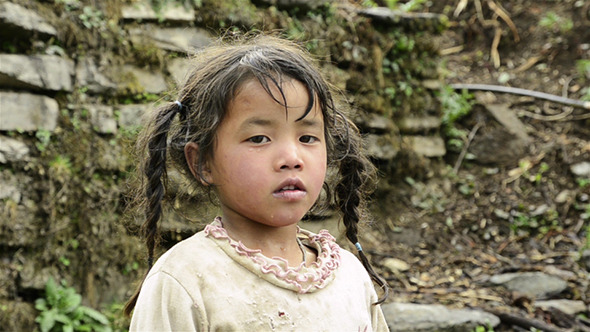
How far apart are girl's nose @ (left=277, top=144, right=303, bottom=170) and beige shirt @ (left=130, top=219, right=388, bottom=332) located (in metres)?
0.27

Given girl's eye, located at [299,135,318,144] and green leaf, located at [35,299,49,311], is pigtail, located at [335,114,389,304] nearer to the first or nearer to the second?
girl's eye, located at [299,135,318,144]

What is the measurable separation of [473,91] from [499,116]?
0.54 meters

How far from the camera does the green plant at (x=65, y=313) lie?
12.5 feet

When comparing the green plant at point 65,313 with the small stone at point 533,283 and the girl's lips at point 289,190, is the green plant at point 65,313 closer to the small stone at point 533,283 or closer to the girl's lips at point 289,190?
the girl's lips at point 289,190

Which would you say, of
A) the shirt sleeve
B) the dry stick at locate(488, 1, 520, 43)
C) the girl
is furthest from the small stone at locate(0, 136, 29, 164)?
the dry stick at locate(488, 1, 520, 43)

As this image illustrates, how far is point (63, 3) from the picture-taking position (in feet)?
13.8

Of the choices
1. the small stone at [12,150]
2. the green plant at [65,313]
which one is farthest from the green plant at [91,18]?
the green plant at [65,313]

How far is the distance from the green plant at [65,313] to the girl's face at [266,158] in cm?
243

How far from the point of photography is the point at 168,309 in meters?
1.69

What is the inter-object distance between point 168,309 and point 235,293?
0.62 ft

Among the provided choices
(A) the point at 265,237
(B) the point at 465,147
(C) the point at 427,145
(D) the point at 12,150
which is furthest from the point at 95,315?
(B) the point at 465,147

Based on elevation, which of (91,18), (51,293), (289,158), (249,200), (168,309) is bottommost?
(51,293)

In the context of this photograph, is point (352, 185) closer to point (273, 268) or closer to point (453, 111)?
point (273, 268)

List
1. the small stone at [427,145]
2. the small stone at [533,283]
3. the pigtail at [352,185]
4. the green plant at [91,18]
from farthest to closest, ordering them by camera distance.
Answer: the small stone at [427,145] < the small stone at [533,283] < the green plant at [91,18] < the pigtail at [352,185]
